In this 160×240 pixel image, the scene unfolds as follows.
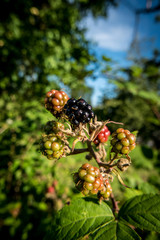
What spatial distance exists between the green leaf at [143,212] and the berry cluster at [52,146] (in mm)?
575

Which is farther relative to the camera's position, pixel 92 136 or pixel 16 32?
pixel 16 32

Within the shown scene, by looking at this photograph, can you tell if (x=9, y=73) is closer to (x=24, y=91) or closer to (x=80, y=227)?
(x=24, y=91)

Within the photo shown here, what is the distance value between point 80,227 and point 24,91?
377 cm

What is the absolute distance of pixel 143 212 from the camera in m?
0.88

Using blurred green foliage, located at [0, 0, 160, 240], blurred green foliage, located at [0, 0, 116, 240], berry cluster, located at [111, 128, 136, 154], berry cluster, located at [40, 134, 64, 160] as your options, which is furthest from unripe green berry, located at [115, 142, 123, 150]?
blurred green foliage, located at [0, 0, 116, 240]

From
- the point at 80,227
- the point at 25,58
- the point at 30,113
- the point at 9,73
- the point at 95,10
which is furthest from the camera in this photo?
the point at 95,10

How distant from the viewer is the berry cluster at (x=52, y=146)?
868 mm

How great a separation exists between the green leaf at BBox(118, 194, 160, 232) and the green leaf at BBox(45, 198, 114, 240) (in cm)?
11

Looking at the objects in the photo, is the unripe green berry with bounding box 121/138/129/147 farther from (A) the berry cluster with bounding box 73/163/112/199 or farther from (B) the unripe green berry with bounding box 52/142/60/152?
(B) the unripe green berry with bounding box 52/142/60/152

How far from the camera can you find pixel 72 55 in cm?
319

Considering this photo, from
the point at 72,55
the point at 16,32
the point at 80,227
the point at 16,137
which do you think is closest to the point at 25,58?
the point at 16,32

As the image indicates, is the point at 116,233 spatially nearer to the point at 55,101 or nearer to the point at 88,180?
the point at 88,180

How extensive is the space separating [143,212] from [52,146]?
2.25 ft

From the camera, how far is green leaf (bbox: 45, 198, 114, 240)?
0.85 m
